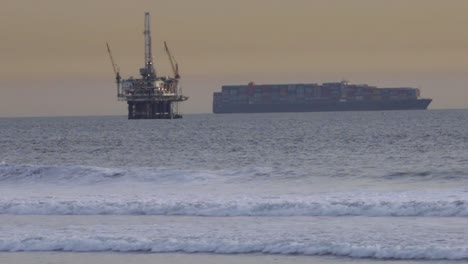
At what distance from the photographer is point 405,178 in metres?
36.4

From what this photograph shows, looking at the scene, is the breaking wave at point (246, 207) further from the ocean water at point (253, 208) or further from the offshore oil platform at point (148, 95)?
the offshore oil platform at point (148, 95)

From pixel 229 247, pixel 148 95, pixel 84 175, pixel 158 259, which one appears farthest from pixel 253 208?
pixel 148 95

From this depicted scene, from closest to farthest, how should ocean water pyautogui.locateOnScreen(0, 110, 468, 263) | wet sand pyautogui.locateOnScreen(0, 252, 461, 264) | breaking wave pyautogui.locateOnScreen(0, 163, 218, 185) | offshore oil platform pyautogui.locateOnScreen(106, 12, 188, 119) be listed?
wet sand pyautogui.locateOnScreen(0, 252, 461, 264) → ocean water pyautogui.locateOnScreen(0, 110, 468, 263) → breaking wave pyautogui.locateOnScreen(0, 163, 218, 185) → offshore oil platform pyautogui.locateOnScreen(106, 12, 188, 119)

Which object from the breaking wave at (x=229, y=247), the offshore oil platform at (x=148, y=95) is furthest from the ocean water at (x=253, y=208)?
the offshore oil platform at (x=148, y=95)

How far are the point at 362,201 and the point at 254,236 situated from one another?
5.44 m

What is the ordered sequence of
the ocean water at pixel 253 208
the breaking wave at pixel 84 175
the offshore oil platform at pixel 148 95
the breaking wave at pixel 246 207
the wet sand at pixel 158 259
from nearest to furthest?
the wet sand at pixel 158 259 → the ocean water at pixel 253 208 → the breaking wave at pixel 246 207 → the breaking wave at pixel 84 175 → the offshore oil platform at pixel 148 95

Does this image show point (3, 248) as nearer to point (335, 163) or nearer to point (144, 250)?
point (144, 250)

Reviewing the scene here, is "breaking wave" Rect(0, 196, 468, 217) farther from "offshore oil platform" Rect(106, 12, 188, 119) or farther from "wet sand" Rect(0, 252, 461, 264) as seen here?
"offshore oil platform" Rect(106, 12, 188, 119)

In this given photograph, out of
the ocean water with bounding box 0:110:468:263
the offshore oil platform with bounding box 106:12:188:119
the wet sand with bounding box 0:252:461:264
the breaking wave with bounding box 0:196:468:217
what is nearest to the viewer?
the wet sand with bounding box 0:252:461:264

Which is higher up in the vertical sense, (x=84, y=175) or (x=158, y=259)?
(x=84, y=175)

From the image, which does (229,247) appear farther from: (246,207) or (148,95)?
(148,95)

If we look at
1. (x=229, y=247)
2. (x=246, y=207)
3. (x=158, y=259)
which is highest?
(x=246, y=207)

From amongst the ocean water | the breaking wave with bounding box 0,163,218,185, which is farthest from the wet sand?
the breaking wave with bounding box 0,163,218,185

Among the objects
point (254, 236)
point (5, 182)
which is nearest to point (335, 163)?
point (5, 182)
